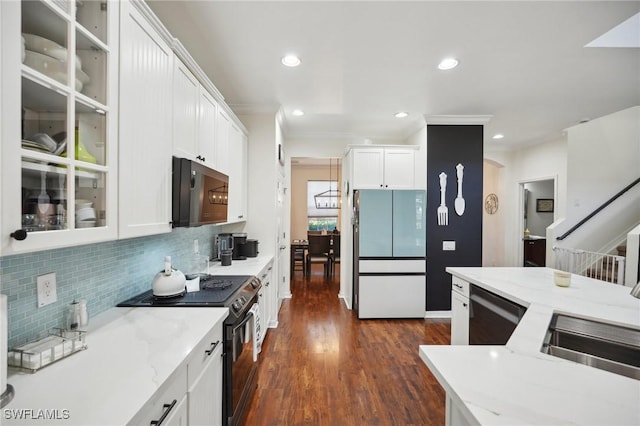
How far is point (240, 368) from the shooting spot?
1707 mm

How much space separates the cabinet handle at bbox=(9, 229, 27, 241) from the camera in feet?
2.31

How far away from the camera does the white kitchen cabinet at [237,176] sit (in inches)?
109

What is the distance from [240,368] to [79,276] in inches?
40.4

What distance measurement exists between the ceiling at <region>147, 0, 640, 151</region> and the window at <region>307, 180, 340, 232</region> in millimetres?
4087

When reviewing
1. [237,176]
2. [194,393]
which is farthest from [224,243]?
[194,393]

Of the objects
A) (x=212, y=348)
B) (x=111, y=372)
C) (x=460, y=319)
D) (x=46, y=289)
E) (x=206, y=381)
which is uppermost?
(x=46, y=289)

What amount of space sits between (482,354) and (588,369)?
30cm

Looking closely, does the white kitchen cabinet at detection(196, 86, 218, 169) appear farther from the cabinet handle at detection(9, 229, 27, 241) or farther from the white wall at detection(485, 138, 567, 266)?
the white wall at detection(485, 138, 567, 266)

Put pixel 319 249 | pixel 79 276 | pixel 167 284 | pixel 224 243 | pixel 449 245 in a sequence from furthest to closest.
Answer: pixel 319 249 < pixel 449 245 < pixel 224 243 < pixel 167 284 < pixel 79 276

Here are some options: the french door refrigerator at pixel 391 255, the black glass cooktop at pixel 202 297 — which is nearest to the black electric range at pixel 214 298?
the black glass cooktop at pixel 202 297

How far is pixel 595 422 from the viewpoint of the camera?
66cm

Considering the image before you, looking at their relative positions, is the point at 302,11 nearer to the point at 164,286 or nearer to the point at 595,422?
the point at 164,286

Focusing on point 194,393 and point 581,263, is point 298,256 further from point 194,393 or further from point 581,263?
point 194,393

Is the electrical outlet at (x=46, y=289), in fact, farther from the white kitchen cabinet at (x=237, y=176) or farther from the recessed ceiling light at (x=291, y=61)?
the recessed ceiling light at (x=291, y=61)
